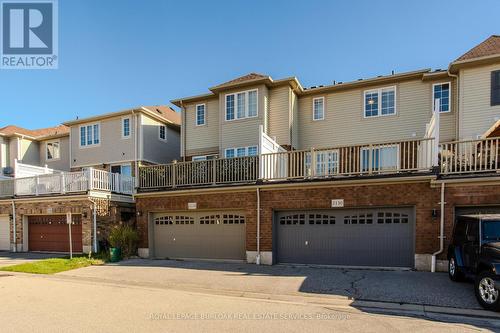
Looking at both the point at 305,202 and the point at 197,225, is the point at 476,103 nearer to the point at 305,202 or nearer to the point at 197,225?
the point at 305,202

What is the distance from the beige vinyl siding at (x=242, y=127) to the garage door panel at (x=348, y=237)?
219 inches

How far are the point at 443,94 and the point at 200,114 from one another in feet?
40.6

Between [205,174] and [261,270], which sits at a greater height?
[205,174]

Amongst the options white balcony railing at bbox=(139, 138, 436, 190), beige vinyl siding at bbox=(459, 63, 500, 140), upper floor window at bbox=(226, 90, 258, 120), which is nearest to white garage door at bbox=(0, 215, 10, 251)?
white balcony railing at bbox=(139, 138, 436, 190)

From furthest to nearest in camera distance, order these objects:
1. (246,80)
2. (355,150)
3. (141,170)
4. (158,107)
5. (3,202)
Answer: (158,107) → (3,202) → (246,80) → (141,170) → (355,150)

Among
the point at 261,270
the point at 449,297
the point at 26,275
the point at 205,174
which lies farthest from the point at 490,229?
the point at 26,275

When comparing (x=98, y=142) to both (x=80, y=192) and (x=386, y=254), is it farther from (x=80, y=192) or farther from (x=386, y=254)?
(x=386, y=254)

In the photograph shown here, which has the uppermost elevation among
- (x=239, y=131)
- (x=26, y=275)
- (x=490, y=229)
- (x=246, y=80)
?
(x=246, y=80)

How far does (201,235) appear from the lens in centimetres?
1240

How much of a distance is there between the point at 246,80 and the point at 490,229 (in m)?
11.8

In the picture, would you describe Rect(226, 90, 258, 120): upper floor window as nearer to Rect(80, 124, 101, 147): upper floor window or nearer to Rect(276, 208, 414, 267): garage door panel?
Rect(276, 208, 414, 267): garage door panel

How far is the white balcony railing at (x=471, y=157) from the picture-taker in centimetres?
894

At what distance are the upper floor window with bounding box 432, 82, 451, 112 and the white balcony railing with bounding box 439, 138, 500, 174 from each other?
4403mm

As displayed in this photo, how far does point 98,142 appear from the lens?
65.0ft
